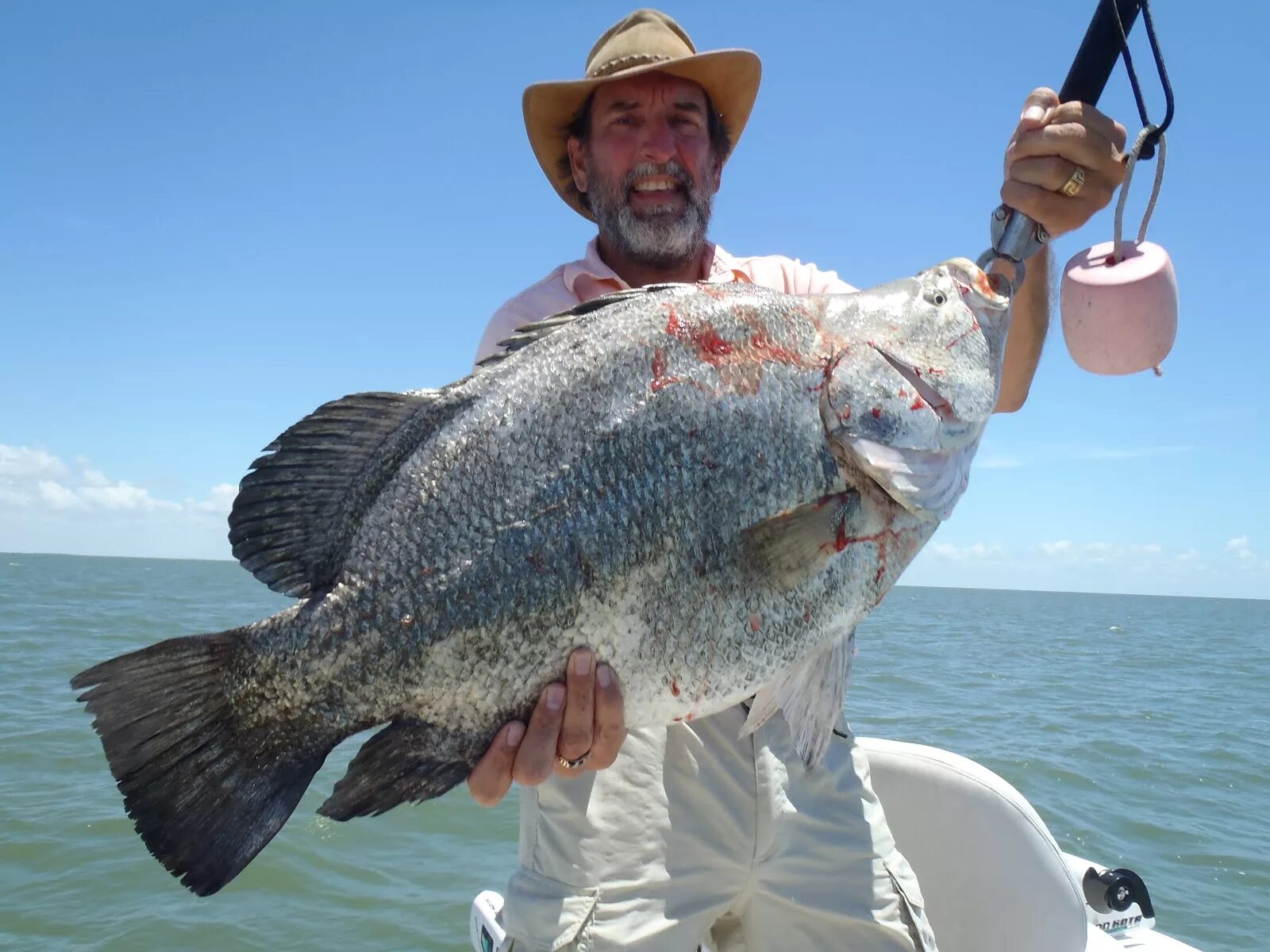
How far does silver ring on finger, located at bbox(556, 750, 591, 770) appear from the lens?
2.07 metres

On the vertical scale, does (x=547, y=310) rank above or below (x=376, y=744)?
Answer: above

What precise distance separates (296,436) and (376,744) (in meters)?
0.76

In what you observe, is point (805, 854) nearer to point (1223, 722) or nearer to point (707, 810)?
point (707, 810)

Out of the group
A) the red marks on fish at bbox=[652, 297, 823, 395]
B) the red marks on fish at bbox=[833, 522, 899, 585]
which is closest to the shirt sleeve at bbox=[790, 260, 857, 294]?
the red marks on fish at bbox=[652, 297, 823, 395]

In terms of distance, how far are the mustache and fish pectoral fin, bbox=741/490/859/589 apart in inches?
67.6

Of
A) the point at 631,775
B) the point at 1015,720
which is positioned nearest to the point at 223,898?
the point at 631,775

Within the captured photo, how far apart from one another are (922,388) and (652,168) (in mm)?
1545

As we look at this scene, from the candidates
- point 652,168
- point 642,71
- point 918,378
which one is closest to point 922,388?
point 918,378

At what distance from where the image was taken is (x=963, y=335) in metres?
2.20

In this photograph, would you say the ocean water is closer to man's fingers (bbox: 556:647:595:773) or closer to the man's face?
man's fingers (bbox: 556:647:595:773)

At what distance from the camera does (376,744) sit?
190 cm

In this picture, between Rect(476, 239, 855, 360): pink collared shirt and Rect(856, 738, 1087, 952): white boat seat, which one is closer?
Rect(476, 239, 855, 360): pink collared shirt

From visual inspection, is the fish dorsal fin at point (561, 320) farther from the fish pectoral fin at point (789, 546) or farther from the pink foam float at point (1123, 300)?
the pink foam float at point (1123, 300)

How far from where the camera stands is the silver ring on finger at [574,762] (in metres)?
2.07
